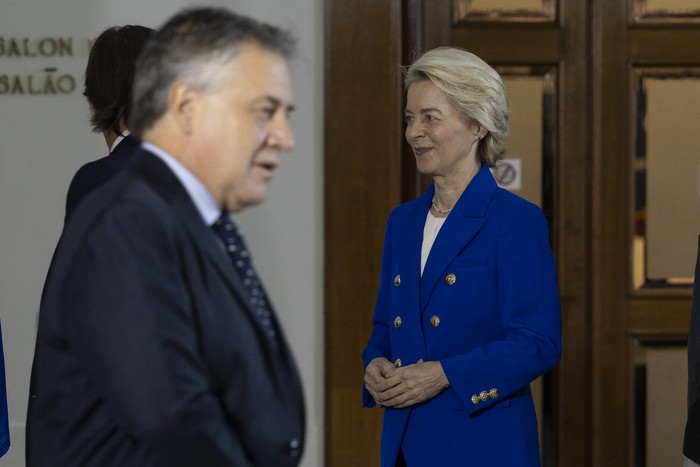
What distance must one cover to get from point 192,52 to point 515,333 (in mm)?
1435

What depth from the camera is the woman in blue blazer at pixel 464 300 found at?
2.66 m

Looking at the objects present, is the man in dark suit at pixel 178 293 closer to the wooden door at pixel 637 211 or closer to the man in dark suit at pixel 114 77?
the man in dark suit at pixel 114 77

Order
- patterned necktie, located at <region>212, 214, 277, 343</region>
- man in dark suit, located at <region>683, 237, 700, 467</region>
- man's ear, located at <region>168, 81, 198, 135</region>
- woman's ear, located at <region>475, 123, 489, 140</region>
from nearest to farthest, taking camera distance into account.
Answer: man's ear, located at <region>168, 81, 198, 135</region>
patterned necktie, located at <region>212, 214, 277, 343</region>
man in dark suit, located at <region>683, 237, 700, 467</region>
woman's ear, located at <region>475, 123, 489, 140</region>

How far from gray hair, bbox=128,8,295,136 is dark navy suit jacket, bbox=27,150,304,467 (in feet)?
0.24

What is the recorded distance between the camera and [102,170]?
96.7 inches

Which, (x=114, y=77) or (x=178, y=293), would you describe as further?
(x=114, y=77)

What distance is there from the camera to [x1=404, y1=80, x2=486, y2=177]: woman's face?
286 cm

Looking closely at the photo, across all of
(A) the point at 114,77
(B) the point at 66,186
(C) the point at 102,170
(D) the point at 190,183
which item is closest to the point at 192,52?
(D) the point at 190,183

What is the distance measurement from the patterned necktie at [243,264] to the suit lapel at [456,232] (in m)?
1.23

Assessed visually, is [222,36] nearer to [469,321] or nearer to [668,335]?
[469,321]

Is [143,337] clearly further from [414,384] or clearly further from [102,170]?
[414,384]

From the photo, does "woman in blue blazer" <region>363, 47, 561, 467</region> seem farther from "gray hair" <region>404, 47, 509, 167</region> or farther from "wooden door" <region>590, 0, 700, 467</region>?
"wooden door" <region>590, 0, 700, 467</region>

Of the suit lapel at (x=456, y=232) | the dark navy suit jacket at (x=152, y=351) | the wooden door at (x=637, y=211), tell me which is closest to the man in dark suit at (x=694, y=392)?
the suit lapel at (x=456, y=232)

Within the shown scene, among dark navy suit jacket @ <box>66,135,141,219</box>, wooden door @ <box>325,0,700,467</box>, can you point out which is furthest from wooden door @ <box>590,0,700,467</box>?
dark navy suit jacket @ <box>66,135,141,219</box>
